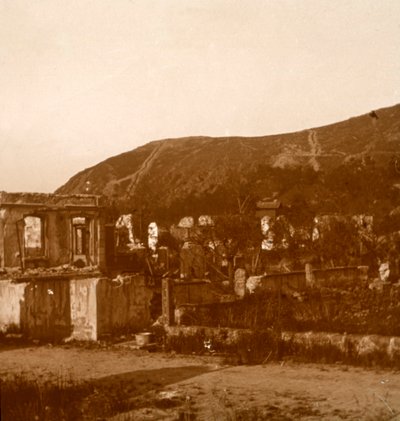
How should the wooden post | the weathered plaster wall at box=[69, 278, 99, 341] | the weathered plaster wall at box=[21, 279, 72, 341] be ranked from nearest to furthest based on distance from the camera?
1. the wooden post
2. the weathered plaster wall at box=[69, 278, 99, 341]
3. the weathered plaster wall at box=[21, 279, 72, 341]

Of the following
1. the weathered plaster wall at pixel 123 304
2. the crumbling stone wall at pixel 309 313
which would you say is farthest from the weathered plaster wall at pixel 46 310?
the crumbling stone wall at pixel 309 313

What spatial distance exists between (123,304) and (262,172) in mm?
57446

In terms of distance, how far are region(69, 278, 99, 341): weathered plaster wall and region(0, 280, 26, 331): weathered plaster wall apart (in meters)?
1.42

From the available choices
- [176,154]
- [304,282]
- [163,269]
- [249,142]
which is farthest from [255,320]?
[176,154]

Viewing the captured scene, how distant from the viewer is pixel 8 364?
42.1 feet

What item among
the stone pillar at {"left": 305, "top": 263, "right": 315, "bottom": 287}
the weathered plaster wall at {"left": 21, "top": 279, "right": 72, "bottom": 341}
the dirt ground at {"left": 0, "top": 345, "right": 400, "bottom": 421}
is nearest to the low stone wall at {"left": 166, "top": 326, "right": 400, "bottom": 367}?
the dirt ground at {"left": 0, "top": 345, "right": 400, "bottom": 421}

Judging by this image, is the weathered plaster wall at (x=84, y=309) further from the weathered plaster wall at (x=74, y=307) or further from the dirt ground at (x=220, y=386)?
the dirt ground at (x=220, y=386)

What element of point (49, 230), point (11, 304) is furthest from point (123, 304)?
point (49, 230)

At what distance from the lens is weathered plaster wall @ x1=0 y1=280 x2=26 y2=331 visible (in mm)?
16438

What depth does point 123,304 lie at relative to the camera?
16.2m

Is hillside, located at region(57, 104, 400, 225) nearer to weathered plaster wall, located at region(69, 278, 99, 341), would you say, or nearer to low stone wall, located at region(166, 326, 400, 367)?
weathered plaster wall, located at region(69, 278, 99, 341)

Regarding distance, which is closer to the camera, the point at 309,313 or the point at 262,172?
the point at 309,313

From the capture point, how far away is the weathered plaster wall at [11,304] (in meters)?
16.4

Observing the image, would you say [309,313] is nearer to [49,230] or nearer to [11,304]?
[11,304]
